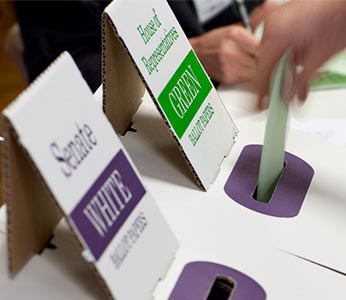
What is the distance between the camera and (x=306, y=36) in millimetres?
699

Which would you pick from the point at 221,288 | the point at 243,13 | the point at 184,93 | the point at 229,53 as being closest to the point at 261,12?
the point at 243,13

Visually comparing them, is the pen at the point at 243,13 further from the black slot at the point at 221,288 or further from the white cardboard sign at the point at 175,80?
the black slot at the point at 221,288

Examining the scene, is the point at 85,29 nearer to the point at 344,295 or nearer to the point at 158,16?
the point at 158,16

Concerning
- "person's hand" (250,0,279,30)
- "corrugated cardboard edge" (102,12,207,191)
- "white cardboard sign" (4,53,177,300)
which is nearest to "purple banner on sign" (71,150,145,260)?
"white cardboard sign" (4,53,177,300)

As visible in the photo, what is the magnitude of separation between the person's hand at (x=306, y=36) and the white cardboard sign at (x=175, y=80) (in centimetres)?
10

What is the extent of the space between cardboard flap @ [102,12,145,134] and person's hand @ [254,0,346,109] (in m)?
0.16

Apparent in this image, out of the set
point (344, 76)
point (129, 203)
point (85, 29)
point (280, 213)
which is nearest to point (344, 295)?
point (280, 213)

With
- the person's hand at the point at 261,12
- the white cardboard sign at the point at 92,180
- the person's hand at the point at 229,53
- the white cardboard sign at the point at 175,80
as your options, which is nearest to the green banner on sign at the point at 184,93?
the white cardboard sign at the point at 175,80

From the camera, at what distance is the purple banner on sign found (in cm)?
57

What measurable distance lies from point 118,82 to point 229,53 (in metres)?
0.44

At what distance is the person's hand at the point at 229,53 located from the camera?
3.56ft

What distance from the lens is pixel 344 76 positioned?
3.42ft

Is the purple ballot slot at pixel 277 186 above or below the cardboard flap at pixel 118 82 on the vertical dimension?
below

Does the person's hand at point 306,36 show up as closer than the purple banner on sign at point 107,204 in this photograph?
No
